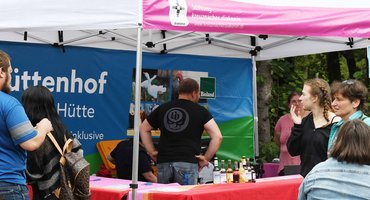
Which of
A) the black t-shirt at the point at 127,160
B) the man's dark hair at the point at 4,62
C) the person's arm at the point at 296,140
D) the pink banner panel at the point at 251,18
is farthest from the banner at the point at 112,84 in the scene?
the man's dark hair at the point at 4,62

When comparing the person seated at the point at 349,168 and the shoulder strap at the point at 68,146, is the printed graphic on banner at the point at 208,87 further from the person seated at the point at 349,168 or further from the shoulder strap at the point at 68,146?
the person seated at the point at 349,168

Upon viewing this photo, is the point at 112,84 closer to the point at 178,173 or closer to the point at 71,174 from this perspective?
the point at 178,173

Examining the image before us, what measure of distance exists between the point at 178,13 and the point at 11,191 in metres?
1.81

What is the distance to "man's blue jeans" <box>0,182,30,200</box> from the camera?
349 centimetres

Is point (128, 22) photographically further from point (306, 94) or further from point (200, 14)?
point (306, 94)

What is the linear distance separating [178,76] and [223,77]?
68cm

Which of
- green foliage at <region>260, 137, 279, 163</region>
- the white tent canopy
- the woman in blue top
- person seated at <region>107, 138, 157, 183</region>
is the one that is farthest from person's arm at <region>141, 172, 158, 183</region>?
green foliage at <region>260, 137, 279, 163</region>

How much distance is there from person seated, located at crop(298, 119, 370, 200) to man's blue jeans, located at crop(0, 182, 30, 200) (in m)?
1.72

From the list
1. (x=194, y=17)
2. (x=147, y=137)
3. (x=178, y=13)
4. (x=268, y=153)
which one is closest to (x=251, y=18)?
(x=194, y=17)

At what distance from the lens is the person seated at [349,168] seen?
2.71m

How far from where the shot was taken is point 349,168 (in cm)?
273

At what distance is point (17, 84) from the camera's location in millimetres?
6934

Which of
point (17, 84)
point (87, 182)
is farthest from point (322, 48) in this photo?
point (87, 182)

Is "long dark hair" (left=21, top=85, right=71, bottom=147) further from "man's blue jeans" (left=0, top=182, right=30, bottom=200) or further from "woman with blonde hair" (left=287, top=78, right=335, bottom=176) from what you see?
"woman with blonde hair" (left=287, top=78, right=335, bottom=176)
